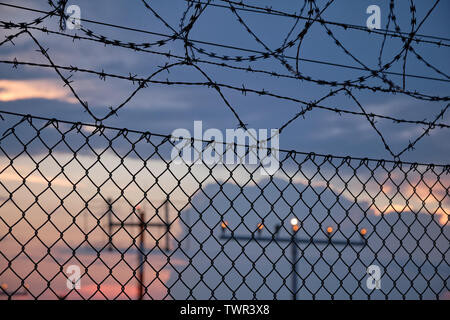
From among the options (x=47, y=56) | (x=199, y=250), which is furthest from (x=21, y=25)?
(x=199, y=250)

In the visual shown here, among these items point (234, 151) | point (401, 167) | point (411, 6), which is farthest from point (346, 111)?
point (411, 6)

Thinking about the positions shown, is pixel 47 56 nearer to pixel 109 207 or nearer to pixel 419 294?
pixel 109 207

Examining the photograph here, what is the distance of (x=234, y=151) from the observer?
2936 mm

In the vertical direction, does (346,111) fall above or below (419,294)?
above

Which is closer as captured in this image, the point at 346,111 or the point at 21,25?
the point at 21,25
